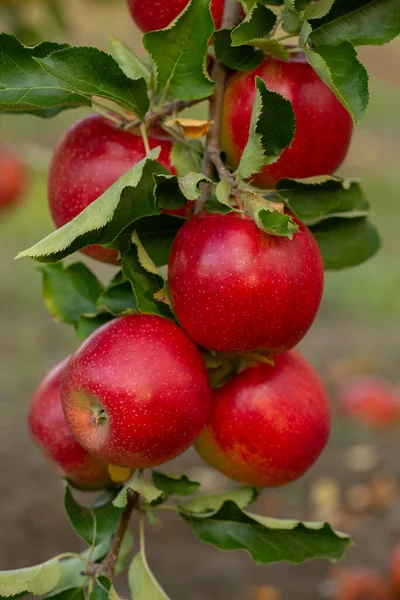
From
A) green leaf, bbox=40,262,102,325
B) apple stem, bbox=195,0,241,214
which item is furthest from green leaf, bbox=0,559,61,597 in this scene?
apple stem, bbox=195,0,241,214

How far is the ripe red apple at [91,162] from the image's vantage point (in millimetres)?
794

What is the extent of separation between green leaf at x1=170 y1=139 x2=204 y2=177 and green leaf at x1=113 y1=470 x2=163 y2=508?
0.28 m

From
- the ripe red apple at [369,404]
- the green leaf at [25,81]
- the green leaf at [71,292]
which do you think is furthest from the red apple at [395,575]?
the green leaf at [25,81]

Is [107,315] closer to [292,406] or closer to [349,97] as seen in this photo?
[292,406]

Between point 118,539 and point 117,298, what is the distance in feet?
0.75

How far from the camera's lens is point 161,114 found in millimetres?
791

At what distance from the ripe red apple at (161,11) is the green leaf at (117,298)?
241mm

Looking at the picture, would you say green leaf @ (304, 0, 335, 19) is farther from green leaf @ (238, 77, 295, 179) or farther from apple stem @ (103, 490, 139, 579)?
apple stem @ (103, 490, 139, 579)

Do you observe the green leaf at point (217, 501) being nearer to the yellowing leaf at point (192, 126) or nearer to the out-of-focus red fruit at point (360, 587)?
the yellowing leaf at point (192, 126)

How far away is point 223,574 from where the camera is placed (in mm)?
2438

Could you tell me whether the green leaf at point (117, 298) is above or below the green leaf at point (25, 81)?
below

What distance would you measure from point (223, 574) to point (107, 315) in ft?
5.78

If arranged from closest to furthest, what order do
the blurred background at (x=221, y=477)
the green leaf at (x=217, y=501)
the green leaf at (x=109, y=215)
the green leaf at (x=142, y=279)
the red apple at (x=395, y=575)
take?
the green leaf at (x=109, y=215) → the green leaf at (x=142, y=279) → the green leaf at (x=217, y=501) → the red apple at (x=395, y=575) → the blurred background at (x=221, y=477)

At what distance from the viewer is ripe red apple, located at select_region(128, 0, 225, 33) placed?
81cm
